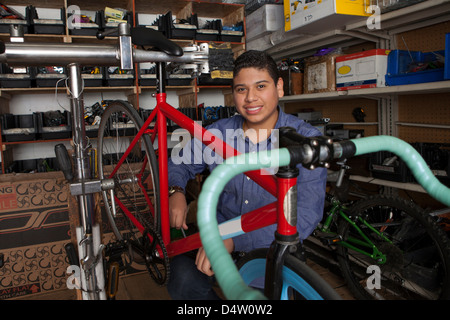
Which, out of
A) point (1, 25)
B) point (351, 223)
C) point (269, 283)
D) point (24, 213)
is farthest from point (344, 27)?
point (1, 25)

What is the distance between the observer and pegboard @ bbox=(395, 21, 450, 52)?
6.37ft

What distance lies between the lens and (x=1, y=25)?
257 centimetres

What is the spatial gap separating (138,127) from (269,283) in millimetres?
906

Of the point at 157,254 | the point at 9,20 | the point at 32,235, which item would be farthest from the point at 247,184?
the point at 9,20

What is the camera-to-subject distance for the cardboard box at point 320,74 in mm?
2236

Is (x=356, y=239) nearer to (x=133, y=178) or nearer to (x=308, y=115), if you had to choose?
(x=308, y=115)

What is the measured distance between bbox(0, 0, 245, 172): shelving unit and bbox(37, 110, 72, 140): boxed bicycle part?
10 cm

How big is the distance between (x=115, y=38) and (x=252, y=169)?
2.88 m

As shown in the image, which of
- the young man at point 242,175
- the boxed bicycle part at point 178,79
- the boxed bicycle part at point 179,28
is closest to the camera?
the young man at point 242,175

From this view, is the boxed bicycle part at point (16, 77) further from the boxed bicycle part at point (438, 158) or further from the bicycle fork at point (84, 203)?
the boxed bicycle part at point (438, 158)

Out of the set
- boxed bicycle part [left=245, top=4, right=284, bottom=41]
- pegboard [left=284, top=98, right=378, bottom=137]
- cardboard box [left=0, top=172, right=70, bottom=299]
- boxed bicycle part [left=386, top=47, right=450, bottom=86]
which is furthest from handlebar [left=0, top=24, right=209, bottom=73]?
boxed bicycle part [left=245, top=4, right=284, bottom=41]

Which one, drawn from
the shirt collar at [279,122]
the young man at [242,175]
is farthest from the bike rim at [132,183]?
the shirt collar at [279,122]

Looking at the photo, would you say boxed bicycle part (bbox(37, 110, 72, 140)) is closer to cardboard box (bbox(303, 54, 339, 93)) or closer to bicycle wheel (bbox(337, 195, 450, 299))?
cardboard box (bbox(303, 54, 339, 93))

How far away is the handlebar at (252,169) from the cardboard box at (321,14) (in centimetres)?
159
